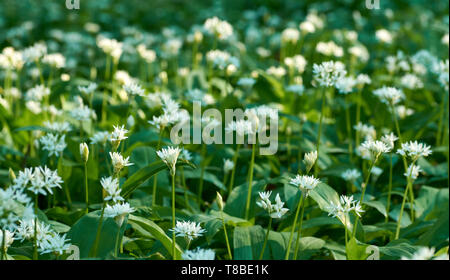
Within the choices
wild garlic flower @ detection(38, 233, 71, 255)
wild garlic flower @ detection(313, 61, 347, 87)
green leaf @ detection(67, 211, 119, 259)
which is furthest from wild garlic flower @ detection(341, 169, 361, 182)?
wild garlic flower @ detection(38, 233, 71, 255)

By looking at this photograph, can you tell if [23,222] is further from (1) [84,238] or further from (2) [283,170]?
(2) [283,170]

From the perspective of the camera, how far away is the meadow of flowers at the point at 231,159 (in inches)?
71.9

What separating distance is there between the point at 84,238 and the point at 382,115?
2.18 m

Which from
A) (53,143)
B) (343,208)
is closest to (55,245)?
(53,143)

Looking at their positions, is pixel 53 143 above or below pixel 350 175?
above

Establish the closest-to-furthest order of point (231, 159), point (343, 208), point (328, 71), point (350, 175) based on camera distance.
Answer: point (343, 208) → point (328, 71) → point (350, 175) → point (231, 159)

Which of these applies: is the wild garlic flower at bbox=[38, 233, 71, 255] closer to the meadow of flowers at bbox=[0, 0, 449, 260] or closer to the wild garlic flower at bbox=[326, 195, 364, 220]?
the meadow of flowers at bbox=[0, 0, 449, 260]

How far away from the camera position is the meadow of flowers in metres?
1.83

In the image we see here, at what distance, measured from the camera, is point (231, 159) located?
292cm

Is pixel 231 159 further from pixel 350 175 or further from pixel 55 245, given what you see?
pixel 55 245

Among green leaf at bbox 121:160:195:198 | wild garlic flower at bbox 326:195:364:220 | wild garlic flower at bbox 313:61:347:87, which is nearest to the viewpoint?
wild garlic flower at bbox 326:195:364:220

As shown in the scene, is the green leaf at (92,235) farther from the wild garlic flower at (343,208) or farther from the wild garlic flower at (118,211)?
the wild garlic flower at (343,208)

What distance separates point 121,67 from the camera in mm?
5062

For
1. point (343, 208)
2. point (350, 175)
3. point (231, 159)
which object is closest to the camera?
point (343, 208)
